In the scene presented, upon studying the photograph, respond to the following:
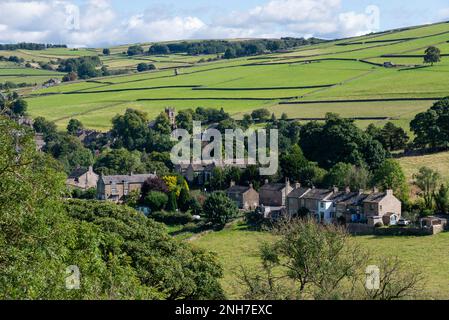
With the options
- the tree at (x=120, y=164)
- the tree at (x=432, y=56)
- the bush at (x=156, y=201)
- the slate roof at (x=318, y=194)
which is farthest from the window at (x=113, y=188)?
the tree at (x=432, y=56)

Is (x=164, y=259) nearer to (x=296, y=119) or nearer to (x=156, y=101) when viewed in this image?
(x=296, y=119)

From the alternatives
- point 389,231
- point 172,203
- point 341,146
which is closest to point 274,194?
point 341,146

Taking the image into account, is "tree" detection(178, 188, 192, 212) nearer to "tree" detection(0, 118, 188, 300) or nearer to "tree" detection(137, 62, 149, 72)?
"tree" detection(0, 118, 188, 300)

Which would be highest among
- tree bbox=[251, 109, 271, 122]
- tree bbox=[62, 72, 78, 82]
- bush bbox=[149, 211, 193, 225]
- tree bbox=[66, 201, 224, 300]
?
tree bbox=[66, 201, 224, 300]

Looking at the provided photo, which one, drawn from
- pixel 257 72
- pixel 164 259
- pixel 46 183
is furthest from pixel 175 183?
pixel 257 72

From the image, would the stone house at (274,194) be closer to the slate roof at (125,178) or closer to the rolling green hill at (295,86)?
the slate roof at (125,178)

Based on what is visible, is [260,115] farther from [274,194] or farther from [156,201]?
[156,201]

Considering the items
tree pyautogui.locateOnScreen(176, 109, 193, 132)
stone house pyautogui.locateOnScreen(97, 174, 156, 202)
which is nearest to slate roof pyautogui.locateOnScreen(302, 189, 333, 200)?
stone house pyautogui.locateOnScreen(97, 174, 156, 202)

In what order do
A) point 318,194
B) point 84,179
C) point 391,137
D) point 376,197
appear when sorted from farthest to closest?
point 84,179 < point 391,137 < point 318,194 < point 376,197
